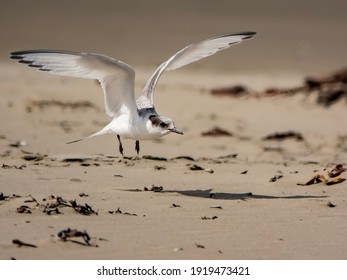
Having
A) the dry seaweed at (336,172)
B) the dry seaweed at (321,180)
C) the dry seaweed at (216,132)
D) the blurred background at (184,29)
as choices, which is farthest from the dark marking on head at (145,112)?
the blurred background at (184,29)

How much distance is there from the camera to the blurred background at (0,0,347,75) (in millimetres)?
25203

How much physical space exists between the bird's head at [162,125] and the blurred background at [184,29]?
47.4 ft

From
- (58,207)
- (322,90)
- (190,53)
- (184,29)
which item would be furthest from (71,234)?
(184,29)

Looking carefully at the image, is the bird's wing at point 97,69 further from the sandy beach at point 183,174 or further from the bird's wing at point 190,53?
the sandy beach at point 183,174

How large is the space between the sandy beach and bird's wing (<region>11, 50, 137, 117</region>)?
0.58 metres

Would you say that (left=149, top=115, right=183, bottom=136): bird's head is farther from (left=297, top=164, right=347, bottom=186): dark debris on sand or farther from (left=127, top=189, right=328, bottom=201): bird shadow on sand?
(left=297, top=164, right=347, bottom=186): dark debris on sand

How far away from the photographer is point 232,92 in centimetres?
1500

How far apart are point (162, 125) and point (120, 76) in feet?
2.09

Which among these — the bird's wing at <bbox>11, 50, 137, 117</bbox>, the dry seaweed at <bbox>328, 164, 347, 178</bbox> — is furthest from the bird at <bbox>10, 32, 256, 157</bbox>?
the dry seaweed at <bbox>328, 164, 347, 178</bbox>

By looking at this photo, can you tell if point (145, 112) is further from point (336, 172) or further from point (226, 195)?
point (336, 172)

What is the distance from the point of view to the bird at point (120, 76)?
23.1 ft
